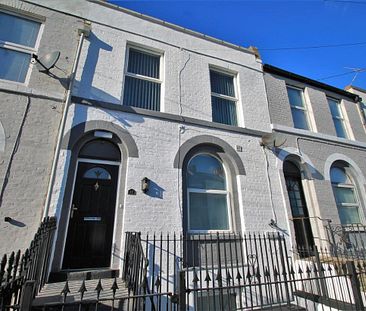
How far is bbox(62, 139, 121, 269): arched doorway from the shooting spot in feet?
14.5

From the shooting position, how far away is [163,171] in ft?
17.8

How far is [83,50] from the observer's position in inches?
228

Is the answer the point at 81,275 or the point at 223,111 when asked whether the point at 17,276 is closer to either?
the point at 81,275

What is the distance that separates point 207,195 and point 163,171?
1465 millimetres

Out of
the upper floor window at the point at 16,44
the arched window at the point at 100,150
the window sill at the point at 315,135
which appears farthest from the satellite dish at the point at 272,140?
the upper floor window at the point at 16,44

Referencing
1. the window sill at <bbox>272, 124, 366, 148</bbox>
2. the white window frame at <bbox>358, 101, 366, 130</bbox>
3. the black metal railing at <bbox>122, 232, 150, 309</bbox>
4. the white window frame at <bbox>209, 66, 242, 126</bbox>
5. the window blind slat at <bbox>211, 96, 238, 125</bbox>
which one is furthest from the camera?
the white window frame at <bbox>358, 101, 366, 130</bbox>

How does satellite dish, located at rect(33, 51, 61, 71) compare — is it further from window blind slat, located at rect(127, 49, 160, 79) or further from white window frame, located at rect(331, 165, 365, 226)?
white window frame, located at rect(331, 165, 365, 226)

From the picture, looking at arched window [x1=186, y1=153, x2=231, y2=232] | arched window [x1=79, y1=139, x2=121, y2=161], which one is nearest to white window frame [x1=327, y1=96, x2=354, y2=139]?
arched window [x1=186, y1=153, x2=231, y2=232]

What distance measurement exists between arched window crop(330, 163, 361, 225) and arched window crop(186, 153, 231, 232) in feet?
15.4

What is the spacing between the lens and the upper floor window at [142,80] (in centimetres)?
613

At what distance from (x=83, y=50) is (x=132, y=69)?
1.38 meters

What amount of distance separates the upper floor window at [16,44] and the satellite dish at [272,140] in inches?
271

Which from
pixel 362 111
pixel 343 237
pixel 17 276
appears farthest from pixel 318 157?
pixel 17 276

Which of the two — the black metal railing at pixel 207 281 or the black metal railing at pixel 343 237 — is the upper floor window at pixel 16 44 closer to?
the black metal railing at pixel 207 281
